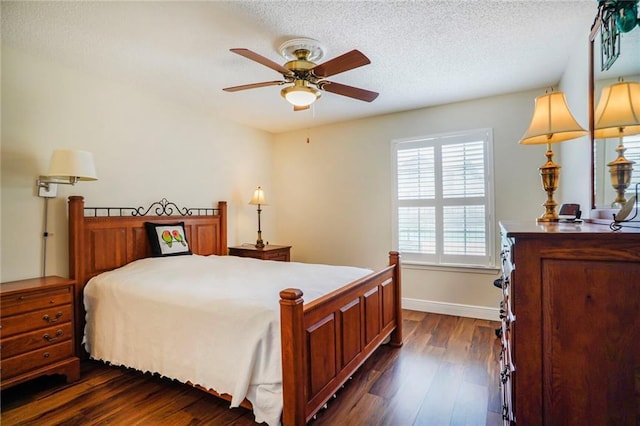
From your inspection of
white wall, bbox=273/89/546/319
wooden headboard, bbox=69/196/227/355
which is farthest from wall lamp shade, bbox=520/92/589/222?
wooden headboard, bbox=69/196/227/355

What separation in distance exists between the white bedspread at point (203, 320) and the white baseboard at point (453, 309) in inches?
64.9

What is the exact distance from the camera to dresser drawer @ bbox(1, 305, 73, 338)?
2.13 meters

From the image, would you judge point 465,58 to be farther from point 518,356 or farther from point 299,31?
point 518,356

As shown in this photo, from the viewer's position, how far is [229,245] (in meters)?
4.44

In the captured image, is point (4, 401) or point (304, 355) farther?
point (4, 401)

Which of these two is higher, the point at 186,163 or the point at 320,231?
the point at 186,163

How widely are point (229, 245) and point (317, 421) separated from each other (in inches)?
114

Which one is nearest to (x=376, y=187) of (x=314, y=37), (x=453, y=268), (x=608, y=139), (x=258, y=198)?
(x=453, y=268)

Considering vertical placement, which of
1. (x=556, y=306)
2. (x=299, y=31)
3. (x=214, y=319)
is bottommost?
(x=214, y=319)

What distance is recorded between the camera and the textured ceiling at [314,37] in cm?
202

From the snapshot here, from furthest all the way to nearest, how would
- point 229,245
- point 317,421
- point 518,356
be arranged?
1. point 229,245
2. point 317,421
3. point 518,356

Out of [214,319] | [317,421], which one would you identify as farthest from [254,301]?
[317,421]

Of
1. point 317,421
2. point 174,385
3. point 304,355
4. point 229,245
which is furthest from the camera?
point 229,245

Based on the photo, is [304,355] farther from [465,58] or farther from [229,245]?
[229,245]
